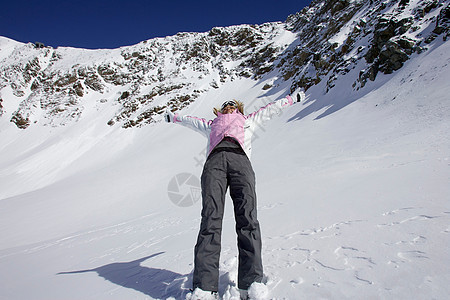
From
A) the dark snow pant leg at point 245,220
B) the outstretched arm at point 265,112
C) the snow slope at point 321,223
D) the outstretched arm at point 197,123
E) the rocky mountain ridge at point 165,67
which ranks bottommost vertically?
the snow slope at point 321,223

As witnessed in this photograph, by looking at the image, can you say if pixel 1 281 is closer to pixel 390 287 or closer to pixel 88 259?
pixel 88 259

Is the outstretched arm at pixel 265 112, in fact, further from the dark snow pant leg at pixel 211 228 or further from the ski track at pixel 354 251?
the ski track at pixel 354 251

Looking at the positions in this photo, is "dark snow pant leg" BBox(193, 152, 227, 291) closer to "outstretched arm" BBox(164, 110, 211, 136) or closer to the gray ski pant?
the gray ski pant

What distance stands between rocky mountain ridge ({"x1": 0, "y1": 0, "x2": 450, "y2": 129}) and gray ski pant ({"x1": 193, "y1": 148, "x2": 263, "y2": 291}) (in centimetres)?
2555

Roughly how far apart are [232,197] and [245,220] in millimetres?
280

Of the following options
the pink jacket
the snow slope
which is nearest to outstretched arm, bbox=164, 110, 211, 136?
the pink jacket

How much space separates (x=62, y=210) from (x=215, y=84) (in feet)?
115

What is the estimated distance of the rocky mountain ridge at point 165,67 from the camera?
3256cm

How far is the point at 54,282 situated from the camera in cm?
309

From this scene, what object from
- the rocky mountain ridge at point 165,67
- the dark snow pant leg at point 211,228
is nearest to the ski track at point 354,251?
the dark snow pant leg at point 211,228

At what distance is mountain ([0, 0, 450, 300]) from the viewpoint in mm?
2025

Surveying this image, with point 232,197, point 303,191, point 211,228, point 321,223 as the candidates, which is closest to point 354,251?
point 321,223

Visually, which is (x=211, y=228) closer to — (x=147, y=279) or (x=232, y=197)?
(x=232, y=197)

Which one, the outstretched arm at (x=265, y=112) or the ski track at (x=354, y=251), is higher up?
the outstretched arm at (x=265, y=112)
